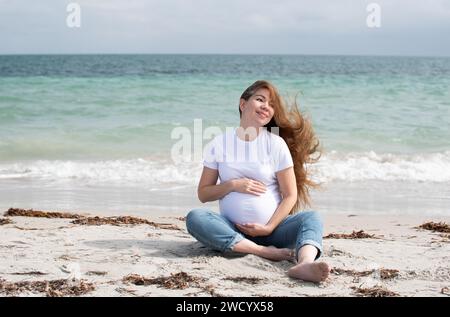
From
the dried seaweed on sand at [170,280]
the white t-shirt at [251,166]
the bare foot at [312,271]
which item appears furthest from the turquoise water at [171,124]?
the dried seaweed on sand at [170,280]

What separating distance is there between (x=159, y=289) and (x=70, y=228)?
7.19ft

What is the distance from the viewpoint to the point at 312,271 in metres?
4.01

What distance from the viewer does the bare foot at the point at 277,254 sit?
14.8 ft

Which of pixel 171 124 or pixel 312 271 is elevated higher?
pixel 171 124

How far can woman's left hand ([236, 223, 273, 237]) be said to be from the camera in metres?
4.61

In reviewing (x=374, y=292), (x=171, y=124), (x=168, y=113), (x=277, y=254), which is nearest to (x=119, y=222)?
(x=277, y=254)

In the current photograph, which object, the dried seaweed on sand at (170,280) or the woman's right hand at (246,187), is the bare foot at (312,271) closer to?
the dried seaweed on sand at (170,280)

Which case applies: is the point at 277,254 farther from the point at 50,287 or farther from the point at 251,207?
the point at 50,287

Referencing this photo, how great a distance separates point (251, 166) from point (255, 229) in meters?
0.45

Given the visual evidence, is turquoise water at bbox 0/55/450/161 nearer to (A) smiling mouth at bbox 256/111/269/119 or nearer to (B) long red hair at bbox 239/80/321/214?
(B) long red hair at bbox 239/80/321/214

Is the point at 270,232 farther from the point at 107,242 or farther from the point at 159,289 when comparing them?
the point at 107,242

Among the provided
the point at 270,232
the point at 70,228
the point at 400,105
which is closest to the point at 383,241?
the point at 270,232

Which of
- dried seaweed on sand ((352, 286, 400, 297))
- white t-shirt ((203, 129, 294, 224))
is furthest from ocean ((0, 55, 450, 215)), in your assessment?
dried seaweed on sand ((352, 286, 400, 297))
